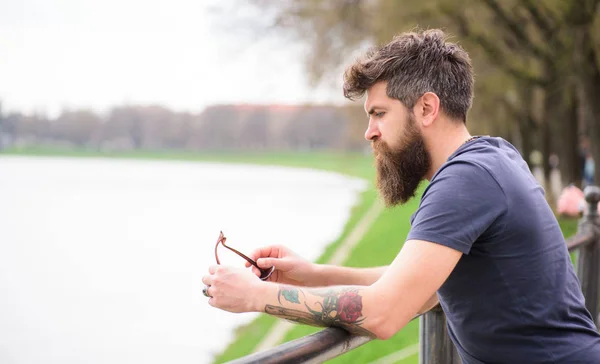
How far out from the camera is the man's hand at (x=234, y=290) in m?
1.68

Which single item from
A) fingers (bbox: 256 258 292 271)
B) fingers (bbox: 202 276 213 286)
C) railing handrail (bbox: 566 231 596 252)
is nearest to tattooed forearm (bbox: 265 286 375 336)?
fingers (bbox: 202 276 213 286)

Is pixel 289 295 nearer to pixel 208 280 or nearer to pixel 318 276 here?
pixel 208 280

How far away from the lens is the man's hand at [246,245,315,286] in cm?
208

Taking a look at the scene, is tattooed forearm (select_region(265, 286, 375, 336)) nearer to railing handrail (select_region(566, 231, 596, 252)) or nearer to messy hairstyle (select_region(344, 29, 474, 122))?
messy hairstyle (select_region(344, 29, 474, 122))

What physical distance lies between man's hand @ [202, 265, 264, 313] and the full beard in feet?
1.91

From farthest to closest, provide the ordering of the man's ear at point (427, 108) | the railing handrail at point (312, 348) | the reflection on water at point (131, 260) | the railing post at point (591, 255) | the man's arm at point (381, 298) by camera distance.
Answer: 1. the reflection on water at point (131, 260)
2. the railing post at point (591, 255)
3. the man's ear at point (427, 108)
4. the man's arm at point (381, 298)
5. the railing handrail at point (312, 348)

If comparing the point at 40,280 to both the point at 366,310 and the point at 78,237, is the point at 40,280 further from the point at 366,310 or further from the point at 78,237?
the point at 366,310

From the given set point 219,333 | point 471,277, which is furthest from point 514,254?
point 219,333

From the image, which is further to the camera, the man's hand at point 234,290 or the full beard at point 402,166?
the full beard at point 402,166

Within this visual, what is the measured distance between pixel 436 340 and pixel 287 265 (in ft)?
1.73

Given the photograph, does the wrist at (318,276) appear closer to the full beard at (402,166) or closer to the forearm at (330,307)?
the full beard at (402,166)

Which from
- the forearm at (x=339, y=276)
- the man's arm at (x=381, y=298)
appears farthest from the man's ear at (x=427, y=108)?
the forearm at (x=339, y=276)

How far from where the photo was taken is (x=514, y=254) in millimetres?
1738

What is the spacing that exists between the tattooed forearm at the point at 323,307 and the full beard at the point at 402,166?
18.3 inches
